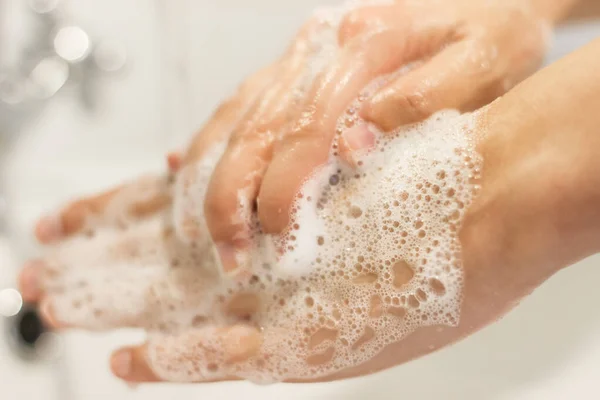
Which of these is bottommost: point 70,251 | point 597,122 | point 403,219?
point 70,251

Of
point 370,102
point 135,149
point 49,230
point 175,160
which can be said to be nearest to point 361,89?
point 370,102

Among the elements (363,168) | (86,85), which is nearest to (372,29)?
(363,168)

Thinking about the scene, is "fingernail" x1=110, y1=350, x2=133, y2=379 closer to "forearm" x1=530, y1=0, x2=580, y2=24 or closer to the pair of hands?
the pair of hands

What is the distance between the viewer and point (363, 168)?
53 cm

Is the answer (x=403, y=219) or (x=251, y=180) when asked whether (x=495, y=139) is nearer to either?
(x=403, y=219)

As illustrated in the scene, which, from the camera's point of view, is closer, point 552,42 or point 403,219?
point 403,219

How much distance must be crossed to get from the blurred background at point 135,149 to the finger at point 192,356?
330 millimetres

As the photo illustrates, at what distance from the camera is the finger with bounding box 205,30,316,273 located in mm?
528

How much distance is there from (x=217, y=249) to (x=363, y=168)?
172 millimetres

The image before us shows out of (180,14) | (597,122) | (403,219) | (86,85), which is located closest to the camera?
(597,122)

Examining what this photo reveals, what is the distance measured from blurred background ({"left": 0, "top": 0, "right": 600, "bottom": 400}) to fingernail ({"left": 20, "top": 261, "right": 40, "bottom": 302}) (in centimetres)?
8

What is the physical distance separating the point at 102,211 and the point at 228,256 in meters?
0.27

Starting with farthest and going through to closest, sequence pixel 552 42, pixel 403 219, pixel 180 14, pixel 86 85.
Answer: pixel 180 14, pixel 86 85, pixel 552 42, pixel 403 219

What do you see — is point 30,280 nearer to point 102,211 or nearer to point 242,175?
point 102,211
